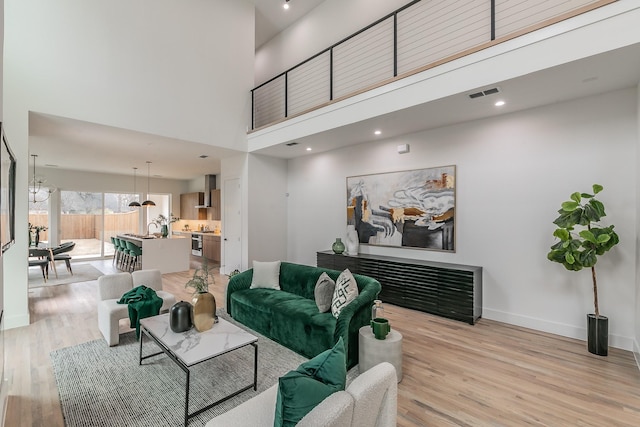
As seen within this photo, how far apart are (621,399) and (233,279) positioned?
4089mm

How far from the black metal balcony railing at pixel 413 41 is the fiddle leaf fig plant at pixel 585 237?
1856 millimetres

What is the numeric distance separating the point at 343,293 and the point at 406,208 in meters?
2.51

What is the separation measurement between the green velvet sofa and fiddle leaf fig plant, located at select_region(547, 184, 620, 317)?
2072 millimetres

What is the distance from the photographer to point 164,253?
24.2 feet

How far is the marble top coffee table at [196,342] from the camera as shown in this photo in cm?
223

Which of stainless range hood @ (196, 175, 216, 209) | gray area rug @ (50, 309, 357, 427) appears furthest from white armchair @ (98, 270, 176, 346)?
stainless range hood @ (196, 175, 216, 209)

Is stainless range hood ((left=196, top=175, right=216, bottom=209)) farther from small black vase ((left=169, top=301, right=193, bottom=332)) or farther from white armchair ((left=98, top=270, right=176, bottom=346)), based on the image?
small black vase ((left=169, top=301, right=193, bottom=332))

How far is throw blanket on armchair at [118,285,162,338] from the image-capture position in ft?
11.0

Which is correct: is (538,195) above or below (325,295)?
above

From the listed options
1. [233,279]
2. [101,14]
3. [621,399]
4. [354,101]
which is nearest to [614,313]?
[621,399]

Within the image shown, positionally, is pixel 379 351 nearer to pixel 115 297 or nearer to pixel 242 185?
pixel 115 297

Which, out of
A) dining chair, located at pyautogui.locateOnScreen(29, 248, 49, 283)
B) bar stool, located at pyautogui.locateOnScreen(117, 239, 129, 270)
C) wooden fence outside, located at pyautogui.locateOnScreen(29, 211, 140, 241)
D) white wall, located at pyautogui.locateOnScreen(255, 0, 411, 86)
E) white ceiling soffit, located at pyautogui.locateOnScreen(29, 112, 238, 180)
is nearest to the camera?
white ceiling soffit, located at pyautogui.locateOnScreen(29, 112, 238, 180)

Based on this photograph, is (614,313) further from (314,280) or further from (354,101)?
(354,101)

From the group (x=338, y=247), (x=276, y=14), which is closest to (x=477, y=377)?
(x=338, y=247)
